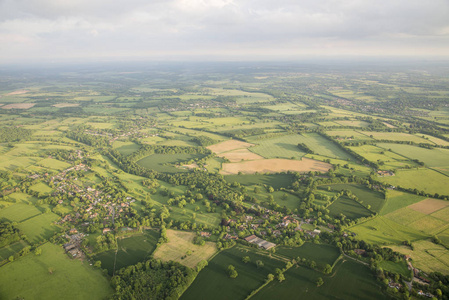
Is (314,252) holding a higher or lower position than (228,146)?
lower

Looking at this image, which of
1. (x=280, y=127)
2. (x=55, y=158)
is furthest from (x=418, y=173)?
(x=55, y=158)

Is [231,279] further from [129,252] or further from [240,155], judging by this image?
[240,155]

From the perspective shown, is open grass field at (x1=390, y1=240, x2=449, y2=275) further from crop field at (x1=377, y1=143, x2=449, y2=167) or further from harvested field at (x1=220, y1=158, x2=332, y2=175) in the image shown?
crop field at (x1=377, y1=143, x2=449, y2=167)

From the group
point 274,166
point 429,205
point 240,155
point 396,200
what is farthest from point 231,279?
point 240,155

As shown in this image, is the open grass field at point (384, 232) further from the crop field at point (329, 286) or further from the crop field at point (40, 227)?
the crop field at point (40, 227)

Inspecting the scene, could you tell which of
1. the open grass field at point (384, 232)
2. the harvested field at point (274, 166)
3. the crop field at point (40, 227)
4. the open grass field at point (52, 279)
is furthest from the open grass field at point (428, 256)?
the crop field at point (40, 227)

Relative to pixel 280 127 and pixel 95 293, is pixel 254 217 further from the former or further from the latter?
pixel 280 127
